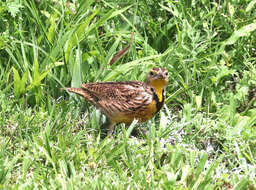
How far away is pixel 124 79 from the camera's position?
6285 millimetres

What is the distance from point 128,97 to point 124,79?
598 mm

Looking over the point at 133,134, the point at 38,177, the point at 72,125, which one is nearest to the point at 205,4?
the point at 133,134

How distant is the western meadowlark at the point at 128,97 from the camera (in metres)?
5.65

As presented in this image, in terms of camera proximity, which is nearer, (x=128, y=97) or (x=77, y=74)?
(x=128, y=97)

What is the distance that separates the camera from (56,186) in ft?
15.2

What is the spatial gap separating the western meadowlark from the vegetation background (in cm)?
12

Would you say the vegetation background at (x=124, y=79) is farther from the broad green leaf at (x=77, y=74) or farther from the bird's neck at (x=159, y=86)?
the bird's neck at (x=159, y=86)

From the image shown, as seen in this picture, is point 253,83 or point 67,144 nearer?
point 67,144

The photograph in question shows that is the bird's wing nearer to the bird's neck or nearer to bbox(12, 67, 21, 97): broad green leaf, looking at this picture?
the bird's neck

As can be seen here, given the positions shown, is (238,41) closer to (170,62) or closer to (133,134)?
(170,62)

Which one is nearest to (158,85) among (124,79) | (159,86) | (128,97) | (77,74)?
(159,86)

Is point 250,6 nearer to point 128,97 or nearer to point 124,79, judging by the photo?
point 124,79

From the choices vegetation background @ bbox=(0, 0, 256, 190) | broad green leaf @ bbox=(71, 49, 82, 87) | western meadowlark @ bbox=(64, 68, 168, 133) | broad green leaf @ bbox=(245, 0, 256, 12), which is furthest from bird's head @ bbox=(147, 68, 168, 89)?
broad green leaf @ bbox=(245, 0, 256, 12)

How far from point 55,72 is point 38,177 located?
1591 millimetres
